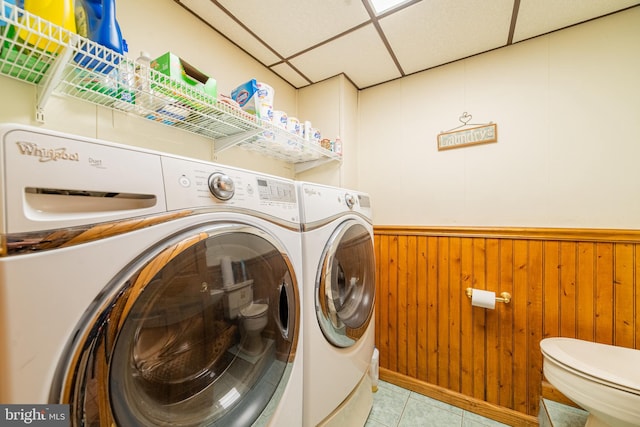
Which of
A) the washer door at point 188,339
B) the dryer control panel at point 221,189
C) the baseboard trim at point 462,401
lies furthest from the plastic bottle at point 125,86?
the baseboard trim at point 462,401

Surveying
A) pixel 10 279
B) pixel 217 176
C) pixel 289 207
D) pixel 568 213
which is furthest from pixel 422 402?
pixel 10 279

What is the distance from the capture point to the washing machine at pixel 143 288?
0.36 m

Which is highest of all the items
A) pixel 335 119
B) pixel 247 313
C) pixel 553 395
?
pixel 335 119

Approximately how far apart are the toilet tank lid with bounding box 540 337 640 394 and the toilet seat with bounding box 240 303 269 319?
1.15m

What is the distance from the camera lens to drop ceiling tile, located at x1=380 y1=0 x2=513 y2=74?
1194 millimetres

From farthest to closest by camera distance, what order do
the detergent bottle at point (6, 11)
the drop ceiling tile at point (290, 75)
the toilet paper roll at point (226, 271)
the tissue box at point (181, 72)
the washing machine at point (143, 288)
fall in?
the drop ceiling tile at point (290, 75)
the tissue box at point (181, 72)
the toilet paper roll at point (226, 271)
the detergent bottle at point (6, 11)
the washing machine at point (143, 288)

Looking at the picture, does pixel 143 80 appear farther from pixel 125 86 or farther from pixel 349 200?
pixel 349 200

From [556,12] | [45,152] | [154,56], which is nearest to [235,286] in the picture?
[45,152]

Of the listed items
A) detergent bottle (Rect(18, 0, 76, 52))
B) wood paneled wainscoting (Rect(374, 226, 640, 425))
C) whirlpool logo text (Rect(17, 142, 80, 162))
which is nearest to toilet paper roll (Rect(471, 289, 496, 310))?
wood paneled wainscoting (Rect(374, 226, 640, 425))

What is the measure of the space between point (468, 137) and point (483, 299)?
97cm

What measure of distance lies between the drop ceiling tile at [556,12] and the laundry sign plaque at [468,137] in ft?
1.67

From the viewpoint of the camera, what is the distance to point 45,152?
387 mm

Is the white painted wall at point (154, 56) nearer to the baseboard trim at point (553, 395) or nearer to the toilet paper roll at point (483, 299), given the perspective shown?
the toilet paper roll at point (483, 299)

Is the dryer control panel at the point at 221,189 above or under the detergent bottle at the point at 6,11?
under
